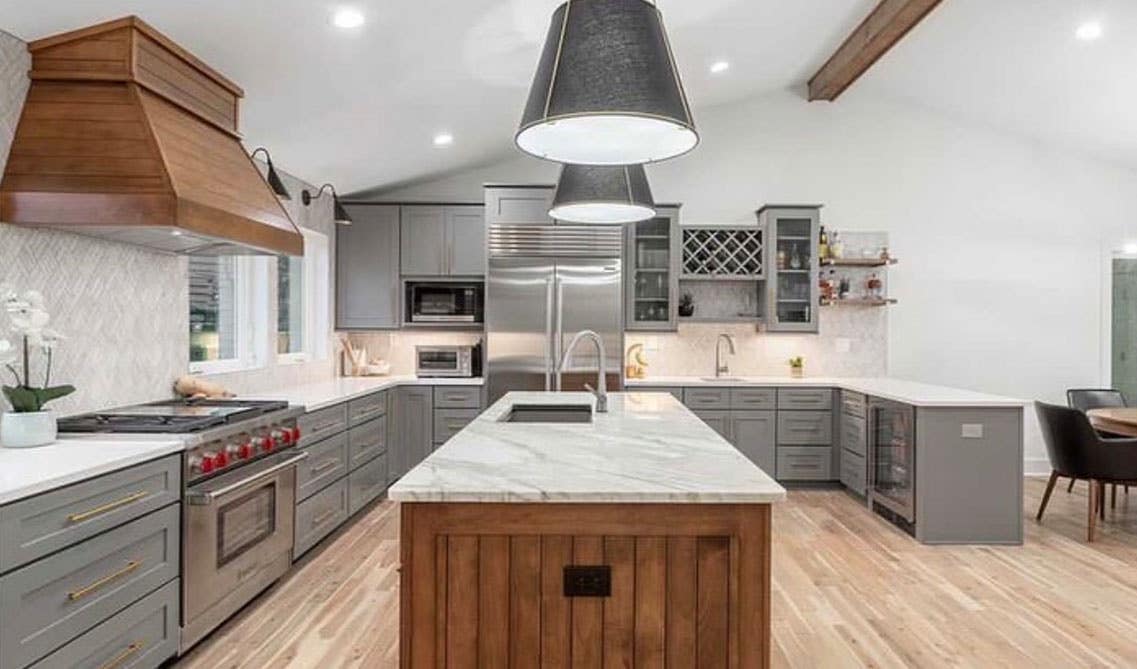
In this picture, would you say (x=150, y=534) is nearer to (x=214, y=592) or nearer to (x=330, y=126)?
(x=214, y=592)

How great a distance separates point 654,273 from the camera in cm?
635

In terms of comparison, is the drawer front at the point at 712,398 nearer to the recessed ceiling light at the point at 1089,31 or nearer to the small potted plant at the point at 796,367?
the small potted plant at the point at 796,367

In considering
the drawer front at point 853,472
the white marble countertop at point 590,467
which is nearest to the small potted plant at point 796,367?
the drawer front at point 853,472

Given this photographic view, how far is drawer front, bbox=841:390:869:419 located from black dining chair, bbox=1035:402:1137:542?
1137mm

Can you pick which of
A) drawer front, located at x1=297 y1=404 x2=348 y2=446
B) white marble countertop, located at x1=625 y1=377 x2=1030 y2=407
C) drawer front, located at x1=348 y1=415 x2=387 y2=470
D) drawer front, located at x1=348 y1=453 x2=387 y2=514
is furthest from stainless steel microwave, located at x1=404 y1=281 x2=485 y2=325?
drawer front, located at x1=297 y1=404 x2=348 y2=446

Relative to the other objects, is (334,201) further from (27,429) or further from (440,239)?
(27,429)

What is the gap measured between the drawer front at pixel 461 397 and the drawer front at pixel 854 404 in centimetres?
289

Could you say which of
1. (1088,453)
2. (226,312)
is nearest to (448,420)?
(226,312)

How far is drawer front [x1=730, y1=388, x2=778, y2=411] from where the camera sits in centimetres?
598

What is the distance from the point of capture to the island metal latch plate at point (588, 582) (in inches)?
75.8

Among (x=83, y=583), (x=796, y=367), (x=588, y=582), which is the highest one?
(x=796, y=367)

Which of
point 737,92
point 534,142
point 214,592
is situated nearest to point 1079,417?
point 737,92

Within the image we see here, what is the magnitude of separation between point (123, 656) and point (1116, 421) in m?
5.24

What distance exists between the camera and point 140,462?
8.23 feet
